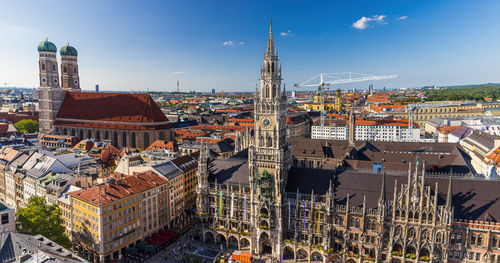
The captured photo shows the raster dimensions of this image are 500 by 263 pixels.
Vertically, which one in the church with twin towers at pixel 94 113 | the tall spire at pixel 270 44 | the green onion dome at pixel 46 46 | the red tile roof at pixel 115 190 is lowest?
the red tile roof at pixel 115 190

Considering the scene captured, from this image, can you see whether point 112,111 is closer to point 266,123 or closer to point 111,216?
point 111,216

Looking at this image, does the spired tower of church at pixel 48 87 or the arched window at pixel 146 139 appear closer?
the arched window at pixel 146 139

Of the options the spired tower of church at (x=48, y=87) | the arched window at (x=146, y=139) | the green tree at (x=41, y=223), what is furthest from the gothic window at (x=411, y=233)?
the spired tower of church at (x=48, y=87)

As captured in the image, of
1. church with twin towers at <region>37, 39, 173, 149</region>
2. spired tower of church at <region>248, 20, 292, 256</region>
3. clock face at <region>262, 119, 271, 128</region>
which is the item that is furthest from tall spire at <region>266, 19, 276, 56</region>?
church with twin towers at <region>37, 39, 173, 149</region>

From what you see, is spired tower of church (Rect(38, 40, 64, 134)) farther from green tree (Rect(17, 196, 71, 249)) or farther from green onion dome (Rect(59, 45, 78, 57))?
green tree (Rect(17, 196, 71, 249))

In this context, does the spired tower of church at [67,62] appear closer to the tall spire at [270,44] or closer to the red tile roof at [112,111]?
the red tile roof at [112,111]

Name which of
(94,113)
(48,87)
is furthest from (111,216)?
(48,87)

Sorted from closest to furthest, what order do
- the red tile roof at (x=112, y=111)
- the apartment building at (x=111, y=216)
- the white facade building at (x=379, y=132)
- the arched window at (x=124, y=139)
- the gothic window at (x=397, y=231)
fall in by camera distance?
1. the gothic window at (x=397, y=231)
2. the apartment building at (x=111, y=216)
3. the arched window at (x=124, y=139)
4. the red tile roof at (x=112, y=111)
5. the white facade building at (x=379, y=132)
